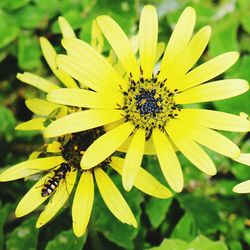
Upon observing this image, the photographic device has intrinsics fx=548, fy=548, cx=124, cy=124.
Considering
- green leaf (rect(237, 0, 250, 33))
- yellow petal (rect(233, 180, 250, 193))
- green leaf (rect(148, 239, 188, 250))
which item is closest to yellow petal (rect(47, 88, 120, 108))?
yellow petal (rect(233, 180, 250, 193))

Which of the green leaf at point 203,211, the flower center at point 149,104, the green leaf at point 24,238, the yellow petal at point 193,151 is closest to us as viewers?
the yellow petal at point 193,151

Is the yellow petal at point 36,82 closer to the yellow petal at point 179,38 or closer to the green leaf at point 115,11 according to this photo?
the yellow petal at point 179,38

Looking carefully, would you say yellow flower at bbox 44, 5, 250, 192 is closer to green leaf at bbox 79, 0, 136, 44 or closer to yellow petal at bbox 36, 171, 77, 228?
yellow petal at bbox 36, 171, 77, 228

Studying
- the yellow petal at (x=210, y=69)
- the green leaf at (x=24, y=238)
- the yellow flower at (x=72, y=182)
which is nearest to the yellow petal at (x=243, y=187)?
the yellow flower at (x=72, y=182)

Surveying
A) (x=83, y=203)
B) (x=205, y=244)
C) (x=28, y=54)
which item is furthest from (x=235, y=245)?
(x=28, y=54)

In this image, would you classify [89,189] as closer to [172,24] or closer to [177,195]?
[177,195]
